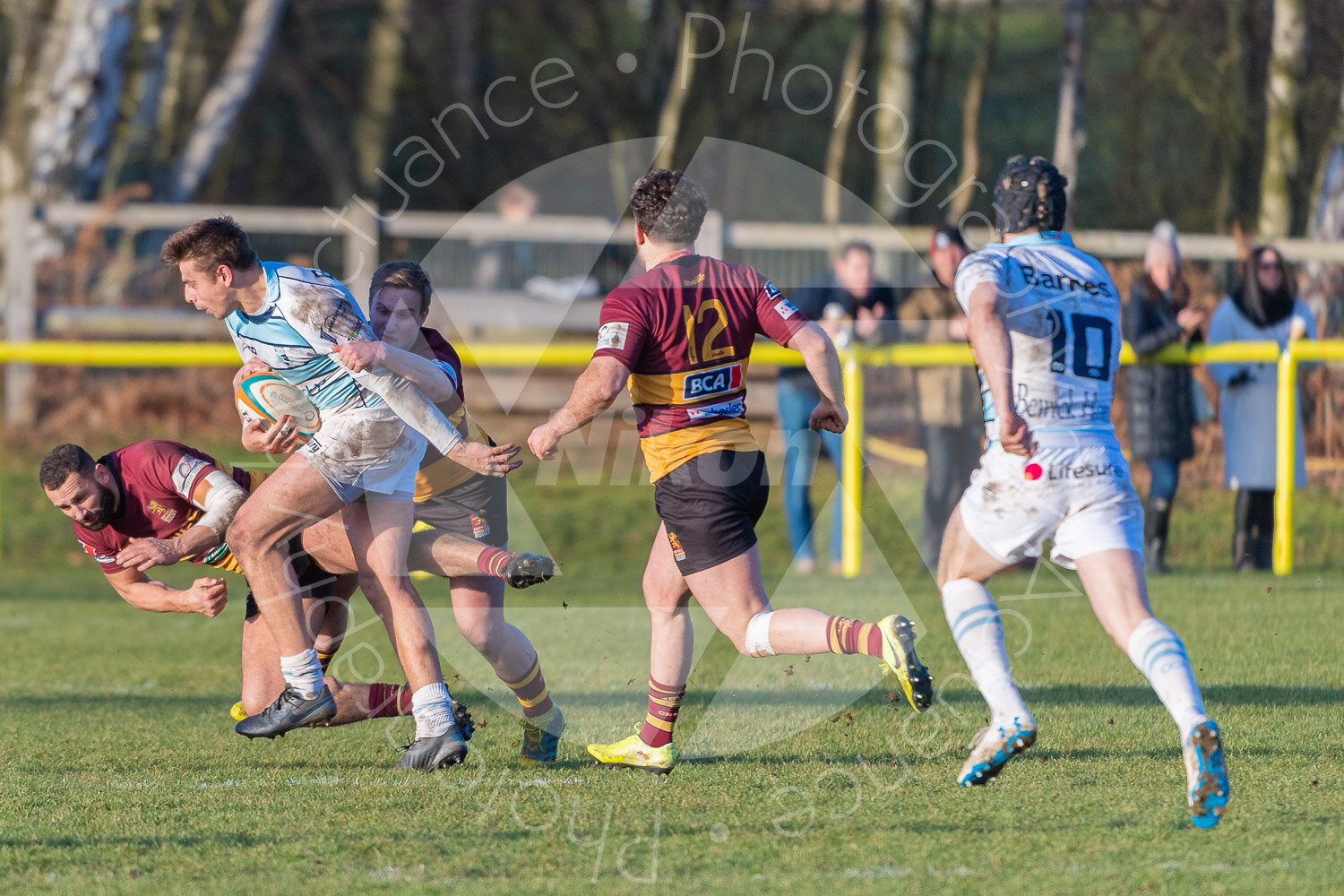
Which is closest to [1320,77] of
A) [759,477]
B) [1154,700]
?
[1154,700]

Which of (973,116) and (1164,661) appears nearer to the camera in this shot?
(1164,661)

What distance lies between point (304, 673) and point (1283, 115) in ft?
45.8

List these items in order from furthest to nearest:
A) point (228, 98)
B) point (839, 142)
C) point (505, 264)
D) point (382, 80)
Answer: point (382, 80), point (839, 142), point (228, 98), point (505, 264)

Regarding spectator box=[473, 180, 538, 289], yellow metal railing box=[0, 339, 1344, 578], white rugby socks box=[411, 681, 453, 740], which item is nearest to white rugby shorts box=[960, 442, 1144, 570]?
white rugby socks box=[411, 681, 453, 740]

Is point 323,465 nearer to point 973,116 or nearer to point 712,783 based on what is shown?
point 712,783

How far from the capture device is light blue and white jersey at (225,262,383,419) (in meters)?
5.64

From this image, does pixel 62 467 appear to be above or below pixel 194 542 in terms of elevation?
above

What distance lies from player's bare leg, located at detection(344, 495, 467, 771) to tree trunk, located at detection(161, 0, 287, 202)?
15.5 meters

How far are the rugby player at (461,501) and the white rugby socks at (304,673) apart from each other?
55 cm

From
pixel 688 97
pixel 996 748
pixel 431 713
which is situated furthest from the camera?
pixel 688 97

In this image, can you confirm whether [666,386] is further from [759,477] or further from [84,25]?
[84,25]

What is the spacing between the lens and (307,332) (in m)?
5.65

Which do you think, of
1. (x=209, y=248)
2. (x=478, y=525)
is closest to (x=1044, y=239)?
(x=478, y=525)

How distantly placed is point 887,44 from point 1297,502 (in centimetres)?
850
